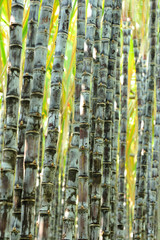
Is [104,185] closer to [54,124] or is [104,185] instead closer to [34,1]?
[54,124]

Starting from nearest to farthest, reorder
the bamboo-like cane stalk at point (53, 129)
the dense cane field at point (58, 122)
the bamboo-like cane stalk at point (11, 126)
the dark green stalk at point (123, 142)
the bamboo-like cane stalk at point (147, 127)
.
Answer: the bamboo-like cane stalk at point (11, 126), the dense cane field at point (58, 122), the bamboo-like cane stalk at point (53, 129), the bamboo-like cane stalk at point (147, 127), the dark green stalk at point (123, 142)

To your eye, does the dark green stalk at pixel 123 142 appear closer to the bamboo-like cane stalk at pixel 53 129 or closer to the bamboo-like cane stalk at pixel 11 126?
the bamboo-like cane stalk at pixel 53 129

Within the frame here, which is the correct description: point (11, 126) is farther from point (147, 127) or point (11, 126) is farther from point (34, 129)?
point (147, 127)

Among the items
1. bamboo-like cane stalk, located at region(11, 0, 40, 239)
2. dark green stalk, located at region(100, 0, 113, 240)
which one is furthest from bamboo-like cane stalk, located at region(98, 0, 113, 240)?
bamboo-like cane stalk, located at region(11, 0, 40, 239)

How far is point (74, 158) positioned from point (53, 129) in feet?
2.15

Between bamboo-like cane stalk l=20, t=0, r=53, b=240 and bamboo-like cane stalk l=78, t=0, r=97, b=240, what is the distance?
2.46ft

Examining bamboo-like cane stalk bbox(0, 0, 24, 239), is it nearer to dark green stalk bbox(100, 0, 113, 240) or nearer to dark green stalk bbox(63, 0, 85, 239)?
dark green stalk bbox(63, 0, 85, 239)

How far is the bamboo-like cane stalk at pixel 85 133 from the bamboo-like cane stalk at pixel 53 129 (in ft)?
1.54

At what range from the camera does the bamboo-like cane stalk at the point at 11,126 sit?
2.91m

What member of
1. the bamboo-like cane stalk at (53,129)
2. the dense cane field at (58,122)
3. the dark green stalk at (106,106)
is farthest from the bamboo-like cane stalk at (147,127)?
the bamboo-like cane stalk at (53,129)

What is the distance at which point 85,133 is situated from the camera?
4.12 metres

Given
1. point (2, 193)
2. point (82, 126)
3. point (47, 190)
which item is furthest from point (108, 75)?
point (2, 193)

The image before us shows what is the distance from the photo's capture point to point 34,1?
3695mm

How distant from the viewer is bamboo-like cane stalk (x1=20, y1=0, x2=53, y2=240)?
10.5ft
